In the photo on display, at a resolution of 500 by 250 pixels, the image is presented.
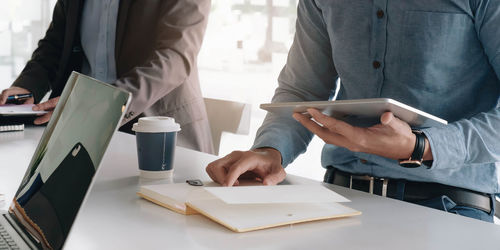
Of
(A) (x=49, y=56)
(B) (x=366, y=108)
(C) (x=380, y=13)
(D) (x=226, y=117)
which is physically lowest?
(D) (x=226, y=117)

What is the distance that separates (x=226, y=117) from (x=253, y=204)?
1.10 meters

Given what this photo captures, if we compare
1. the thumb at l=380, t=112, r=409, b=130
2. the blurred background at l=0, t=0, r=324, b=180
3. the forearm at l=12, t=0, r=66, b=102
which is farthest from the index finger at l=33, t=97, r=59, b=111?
the blurred background at l=0, t=0, r=324, b=180

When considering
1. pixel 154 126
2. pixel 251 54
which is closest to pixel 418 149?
pixel 154 126

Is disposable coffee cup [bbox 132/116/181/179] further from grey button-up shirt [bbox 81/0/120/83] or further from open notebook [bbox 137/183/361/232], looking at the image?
grey button-up shirt [bbox 81/0/120/83]

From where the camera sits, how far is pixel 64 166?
0.82 metres

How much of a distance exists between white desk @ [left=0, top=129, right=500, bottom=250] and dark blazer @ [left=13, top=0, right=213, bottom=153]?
0.96 meters

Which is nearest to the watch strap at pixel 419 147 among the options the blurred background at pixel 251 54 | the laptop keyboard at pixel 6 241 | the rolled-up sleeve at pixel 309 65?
the rolled-up sleeve at pixel 309 65

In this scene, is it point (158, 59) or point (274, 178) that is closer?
point (274, 178)

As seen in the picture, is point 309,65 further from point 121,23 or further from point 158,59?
point 121,23

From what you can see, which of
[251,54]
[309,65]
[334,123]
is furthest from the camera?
[251,54]

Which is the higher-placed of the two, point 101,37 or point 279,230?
point 101,37

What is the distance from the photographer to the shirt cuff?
114 cm

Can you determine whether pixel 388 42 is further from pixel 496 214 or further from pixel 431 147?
pixel 496 214

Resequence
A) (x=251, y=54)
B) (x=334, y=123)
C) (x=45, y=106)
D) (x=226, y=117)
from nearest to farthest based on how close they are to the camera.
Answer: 1. (x=334, y=123)
2. (x=45, y=106)
3. (x=226, y=117)
4. (x=251, y=54)
